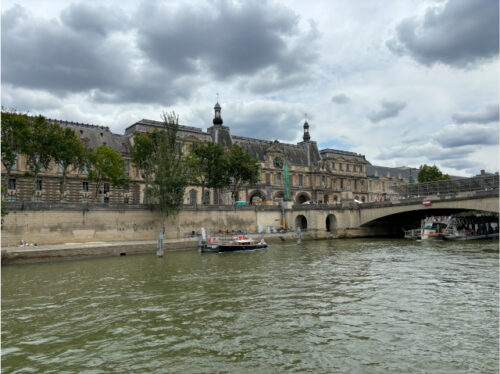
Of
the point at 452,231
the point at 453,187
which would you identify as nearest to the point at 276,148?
the point at 453,187

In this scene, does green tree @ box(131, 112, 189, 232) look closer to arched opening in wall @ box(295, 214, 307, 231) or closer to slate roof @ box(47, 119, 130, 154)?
slate roof @ box(47, 119, 130, 154)

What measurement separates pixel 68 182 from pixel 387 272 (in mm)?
53252

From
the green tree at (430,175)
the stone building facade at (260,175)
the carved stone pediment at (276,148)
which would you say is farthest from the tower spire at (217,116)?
the green tree at (430,175)

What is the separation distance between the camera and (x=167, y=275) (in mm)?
27734

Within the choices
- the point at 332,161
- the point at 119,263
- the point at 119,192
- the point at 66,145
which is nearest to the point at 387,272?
the point at 119,263

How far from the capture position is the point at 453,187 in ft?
188

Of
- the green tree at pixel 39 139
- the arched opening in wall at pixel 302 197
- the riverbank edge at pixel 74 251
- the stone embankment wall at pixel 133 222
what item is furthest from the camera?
the arched opening in wall at pixel 302 197

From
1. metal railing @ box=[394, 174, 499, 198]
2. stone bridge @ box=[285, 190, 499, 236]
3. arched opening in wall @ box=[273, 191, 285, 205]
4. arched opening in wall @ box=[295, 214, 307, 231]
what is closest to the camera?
metal railing @ box=[394, 174, 499, 198]

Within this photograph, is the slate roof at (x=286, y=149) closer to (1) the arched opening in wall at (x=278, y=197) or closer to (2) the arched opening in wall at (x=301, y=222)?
(1) the arched opening in wall at (x=278, y=197)

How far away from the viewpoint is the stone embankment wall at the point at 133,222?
4484 centimetres

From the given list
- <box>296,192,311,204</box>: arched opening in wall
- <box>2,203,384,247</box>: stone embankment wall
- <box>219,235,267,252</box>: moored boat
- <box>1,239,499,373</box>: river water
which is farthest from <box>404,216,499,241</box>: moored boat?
<box>1,239,499,373</box>: river water

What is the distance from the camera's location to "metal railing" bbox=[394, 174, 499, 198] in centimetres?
5294

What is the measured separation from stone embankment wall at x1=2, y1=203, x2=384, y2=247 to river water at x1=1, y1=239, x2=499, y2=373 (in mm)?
Answer: 18143

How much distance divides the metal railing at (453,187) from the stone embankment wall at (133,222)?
440 inches
